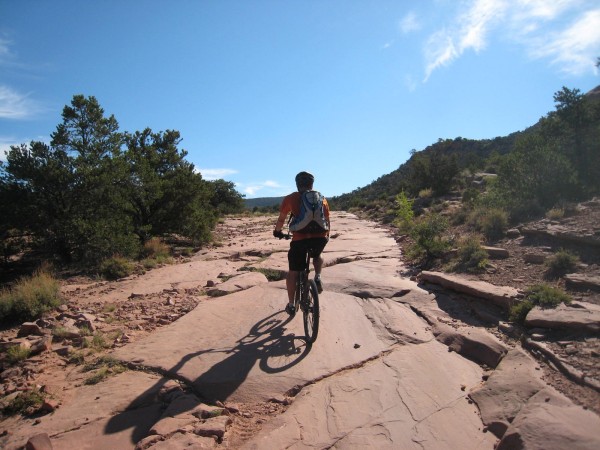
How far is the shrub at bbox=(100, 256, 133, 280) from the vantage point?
10102 mm

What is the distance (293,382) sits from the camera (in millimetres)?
4078

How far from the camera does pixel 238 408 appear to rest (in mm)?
3715

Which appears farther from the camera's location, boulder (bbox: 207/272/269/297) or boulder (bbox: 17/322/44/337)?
boulder (bbox: 207/272/269/297)

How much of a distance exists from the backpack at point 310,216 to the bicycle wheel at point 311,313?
69 cm

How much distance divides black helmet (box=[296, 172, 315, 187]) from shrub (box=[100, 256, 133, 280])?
6.79 metres

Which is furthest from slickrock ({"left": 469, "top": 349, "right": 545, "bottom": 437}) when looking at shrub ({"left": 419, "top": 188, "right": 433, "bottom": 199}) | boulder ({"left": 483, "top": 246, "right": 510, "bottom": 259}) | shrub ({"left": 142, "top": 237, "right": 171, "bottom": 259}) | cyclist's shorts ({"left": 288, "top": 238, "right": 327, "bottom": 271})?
shrub ({"left": 419, "top": 188, "right": 433, "bottom": 199})

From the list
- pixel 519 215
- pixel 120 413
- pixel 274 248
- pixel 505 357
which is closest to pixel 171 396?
pixel 120 413

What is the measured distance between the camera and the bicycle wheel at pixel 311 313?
490cm

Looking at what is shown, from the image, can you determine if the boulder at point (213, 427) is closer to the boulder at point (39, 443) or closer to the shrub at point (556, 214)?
the boulder at point (39, 443)

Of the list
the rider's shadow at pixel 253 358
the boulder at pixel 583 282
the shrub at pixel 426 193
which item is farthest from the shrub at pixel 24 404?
the shrub at pixel 426 193

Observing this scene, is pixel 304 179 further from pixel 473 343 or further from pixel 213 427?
pixel 213 427

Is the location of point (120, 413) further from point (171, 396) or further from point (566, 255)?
point (566, 255)

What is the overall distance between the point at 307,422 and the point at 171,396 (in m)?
1.41

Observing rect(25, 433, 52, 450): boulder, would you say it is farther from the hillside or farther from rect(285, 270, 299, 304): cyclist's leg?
the hillside
